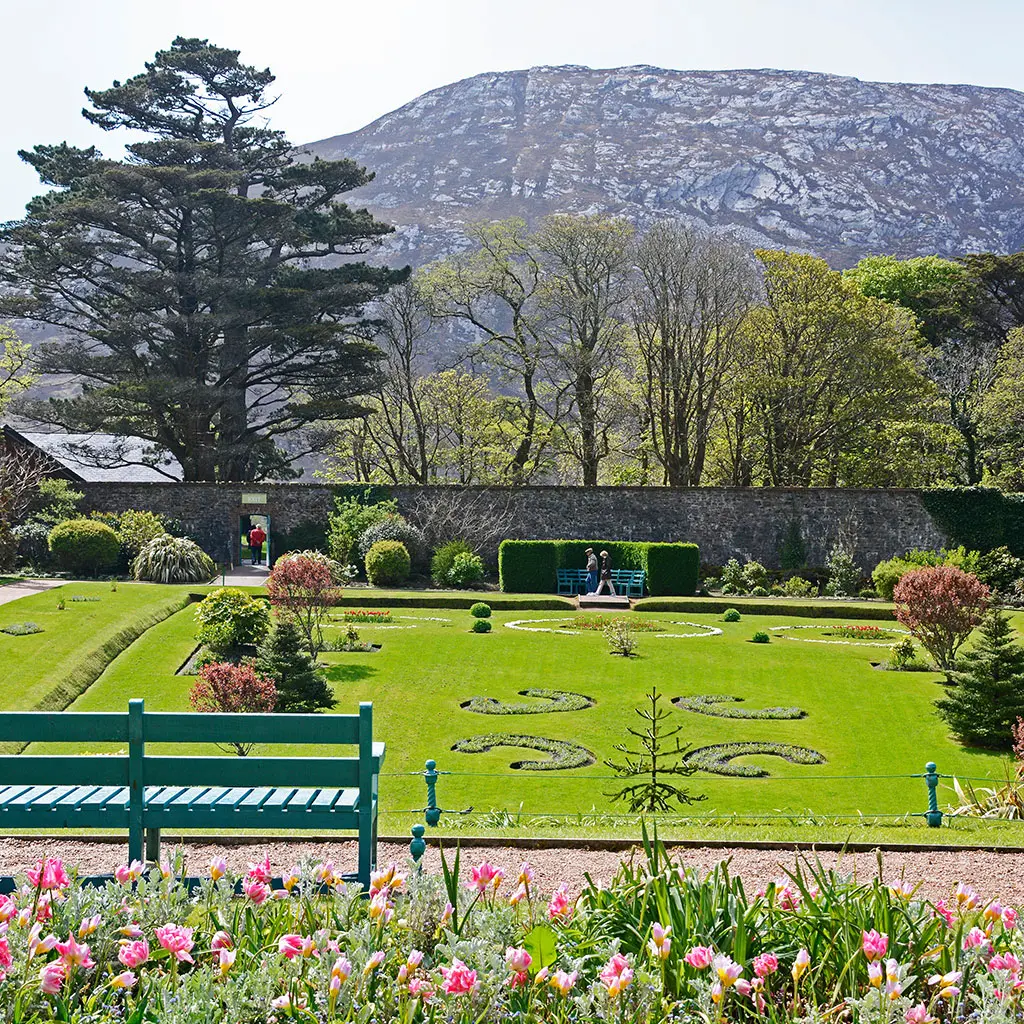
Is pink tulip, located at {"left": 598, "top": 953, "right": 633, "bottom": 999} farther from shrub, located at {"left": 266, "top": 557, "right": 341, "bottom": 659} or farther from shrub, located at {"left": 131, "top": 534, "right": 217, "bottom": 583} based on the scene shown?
shrub, located at {"left": 131, "top": 534, "right": 217, "bottom": 583}

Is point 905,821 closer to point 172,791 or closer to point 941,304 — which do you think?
point 172,791

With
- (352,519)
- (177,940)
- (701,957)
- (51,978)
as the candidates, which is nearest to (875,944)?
(701,957)

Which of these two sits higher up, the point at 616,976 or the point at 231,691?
the point at 616,976

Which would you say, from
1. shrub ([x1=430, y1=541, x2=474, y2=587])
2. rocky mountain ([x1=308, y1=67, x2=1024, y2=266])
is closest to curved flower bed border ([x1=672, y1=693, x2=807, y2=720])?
shrub ([x1=430, y1=541, x2=474, y2=587])

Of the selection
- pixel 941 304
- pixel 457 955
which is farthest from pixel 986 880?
pixel 941 304

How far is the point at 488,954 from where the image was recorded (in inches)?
119

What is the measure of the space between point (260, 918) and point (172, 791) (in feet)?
4.79

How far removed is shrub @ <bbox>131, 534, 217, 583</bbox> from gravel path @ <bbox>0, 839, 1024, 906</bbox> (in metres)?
16.4

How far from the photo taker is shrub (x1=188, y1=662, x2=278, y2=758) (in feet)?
34.7

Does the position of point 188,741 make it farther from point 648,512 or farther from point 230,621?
point 648,512

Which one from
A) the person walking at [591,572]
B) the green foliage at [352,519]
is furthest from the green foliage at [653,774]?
the green foliage at [352,519]

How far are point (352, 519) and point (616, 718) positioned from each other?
15.5m

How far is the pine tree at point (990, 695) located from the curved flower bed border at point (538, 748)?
4.09 metres

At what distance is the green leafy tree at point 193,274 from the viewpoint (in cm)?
2834
